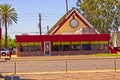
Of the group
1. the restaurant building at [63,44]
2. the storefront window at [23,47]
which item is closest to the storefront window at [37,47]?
the restaurant building at [63,44]

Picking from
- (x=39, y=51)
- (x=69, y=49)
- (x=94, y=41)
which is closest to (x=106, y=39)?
(x=94, y=41)

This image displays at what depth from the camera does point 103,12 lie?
3514 inches

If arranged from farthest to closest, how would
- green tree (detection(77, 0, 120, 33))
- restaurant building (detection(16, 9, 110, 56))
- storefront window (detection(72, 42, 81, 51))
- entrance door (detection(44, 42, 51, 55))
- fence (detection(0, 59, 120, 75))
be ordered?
green tree (detection(77, 0, 120, 33)), storefront window (detection(72, 42, 81, 51)), entrance door (detection(44, 42, 51, 55)), restaurant building (detection(16, 9, 110, 56)), fence (detection(0, 59, 120, 75))

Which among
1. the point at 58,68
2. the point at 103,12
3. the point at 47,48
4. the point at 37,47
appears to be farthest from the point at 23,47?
the point at 58,68

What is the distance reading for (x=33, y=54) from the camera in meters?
68.8

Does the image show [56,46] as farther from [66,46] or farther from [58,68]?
[58,68]

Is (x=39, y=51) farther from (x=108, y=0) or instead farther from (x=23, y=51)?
(x=108, y=0)

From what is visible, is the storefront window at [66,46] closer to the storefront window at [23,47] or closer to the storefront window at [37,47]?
the storefront window at [37,47]

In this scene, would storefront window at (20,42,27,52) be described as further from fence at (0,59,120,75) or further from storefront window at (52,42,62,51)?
fence at (0,59,120,75)

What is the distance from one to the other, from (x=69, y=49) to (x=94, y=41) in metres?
4.53

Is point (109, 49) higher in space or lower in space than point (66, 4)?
lower

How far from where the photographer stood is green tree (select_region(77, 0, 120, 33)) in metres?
88.3

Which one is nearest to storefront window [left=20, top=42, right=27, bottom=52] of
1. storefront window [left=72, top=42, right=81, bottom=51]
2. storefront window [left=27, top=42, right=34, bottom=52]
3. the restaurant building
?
the restaurant building

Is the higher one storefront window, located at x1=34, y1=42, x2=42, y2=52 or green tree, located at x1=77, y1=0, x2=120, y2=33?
green tree, located at x1=77, y1=0, x2=120, y2=33
